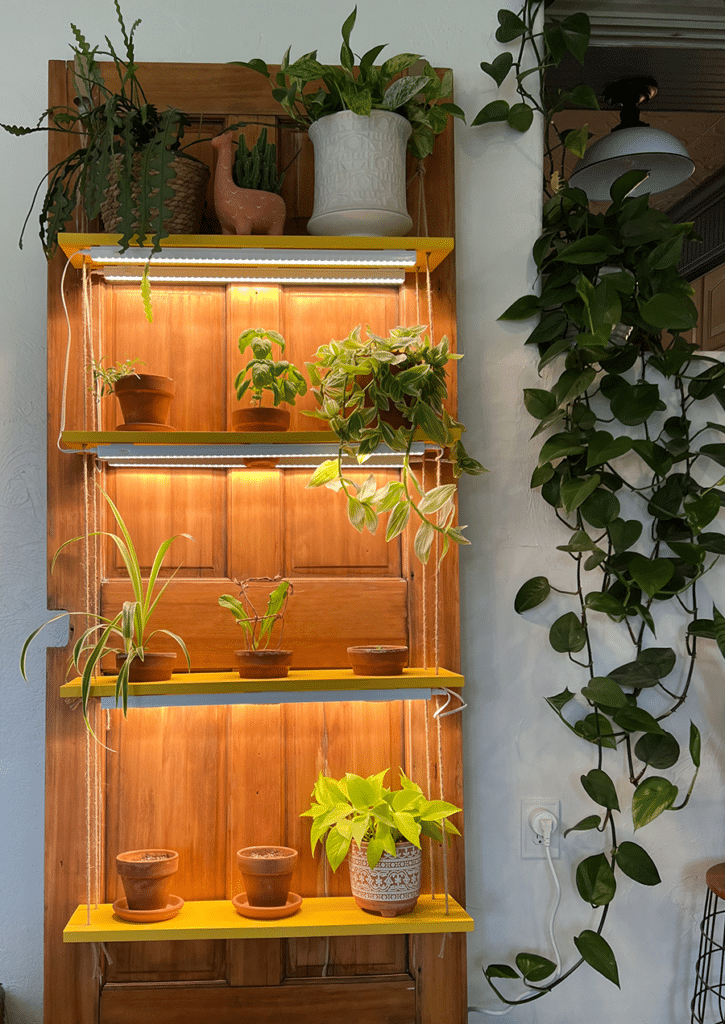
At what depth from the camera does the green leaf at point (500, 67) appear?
5.66 feet

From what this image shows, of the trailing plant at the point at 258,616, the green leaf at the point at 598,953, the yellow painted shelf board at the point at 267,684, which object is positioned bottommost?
the green leaf at the point at 598,953

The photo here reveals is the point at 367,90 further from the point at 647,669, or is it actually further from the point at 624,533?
the point at 647,669

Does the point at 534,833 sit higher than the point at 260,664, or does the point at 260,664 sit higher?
the point at 260,664

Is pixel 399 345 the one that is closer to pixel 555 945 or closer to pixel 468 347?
pixel 468 347

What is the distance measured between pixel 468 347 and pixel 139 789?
3.57 feet

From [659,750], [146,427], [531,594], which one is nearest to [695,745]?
[659,750]

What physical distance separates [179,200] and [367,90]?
1.29ft

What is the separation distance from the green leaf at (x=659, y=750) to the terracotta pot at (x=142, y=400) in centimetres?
111

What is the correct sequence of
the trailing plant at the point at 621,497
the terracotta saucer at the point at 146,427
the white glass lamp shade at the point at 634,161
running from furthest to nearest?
1. the white glass lamp shade at the point at 634,161
2. the trailing plant at the point at 621,497
3. the terracotta saucer at the point at 146,427

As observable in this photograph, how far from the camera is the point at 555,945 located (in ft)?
5.56

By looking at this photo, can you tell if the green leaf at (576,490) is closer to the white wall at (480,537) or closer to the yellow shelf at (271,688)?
the white wall at (480,537)

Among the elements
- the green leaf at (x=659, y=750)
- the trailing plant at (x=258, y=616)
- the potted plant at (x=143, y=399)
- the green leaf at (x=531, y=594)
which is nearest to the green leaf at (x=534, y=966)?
the green leaf at (x=659, y=750)

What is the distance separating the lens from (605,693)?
164cm

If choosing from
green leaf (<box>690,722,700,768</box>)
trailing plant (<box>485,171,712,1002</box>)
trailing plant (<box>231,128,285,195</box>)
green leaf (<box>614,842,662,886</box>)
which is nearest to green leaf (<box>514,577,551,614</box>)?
trailing plant (<box>485,171,712,1002</box>)
